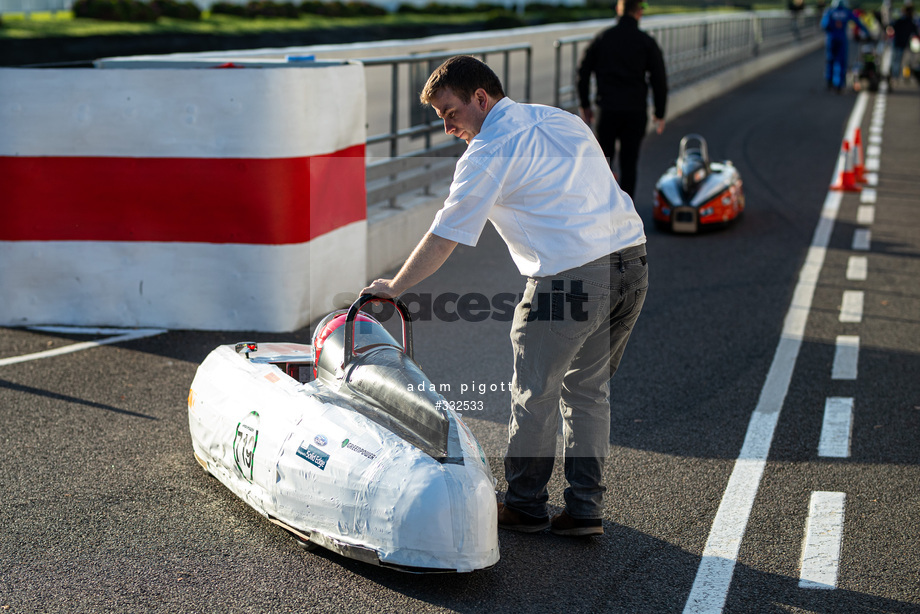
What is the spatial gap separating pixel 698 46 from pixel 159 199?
18.9 metres

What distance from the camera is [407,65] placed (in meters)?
9.60

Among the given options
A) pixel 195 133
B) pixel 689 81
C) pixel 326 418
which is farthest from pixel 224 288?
pixel 689 81

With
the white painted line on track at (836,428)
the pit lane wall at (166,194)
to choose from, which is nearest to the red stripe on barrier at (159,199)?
the pit lane wall at (166,194)

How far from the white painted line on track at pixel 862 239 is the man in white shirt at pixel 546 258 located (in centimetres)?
664

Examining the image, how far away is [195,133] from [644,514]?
4.01 m

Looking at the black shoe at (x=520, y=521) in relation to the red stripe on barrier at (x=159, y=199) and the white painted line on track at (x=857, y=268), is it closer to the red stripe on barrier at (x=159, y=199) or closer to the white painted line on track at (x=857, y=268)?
the red stripe on barrier at (x=159, y=199)

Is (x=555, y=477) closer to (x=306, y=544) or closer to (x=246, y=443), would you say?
(x=306, y=544)

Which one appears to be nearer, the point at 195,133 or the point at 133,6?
the point at 195,133

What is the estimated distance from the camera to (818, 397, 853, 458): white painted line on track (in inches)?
202

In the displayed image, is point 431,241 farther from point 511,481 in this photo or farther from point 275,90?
point 275,90

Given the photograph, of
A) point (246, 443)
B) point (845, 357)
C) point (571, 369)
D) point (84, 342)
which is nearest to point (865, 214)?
point (845, 357)

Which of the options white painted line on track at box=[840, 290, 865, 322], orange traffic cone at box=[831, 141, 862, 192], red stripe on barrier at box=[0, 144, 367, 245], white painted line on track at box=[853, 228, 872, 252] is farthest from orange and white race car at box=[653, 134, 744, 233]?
red stripe on barrier at box=[0, 144, 367, 245]

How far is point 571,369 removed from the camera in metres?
4.23

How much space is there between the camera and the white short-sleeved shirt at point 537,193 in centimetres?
371
